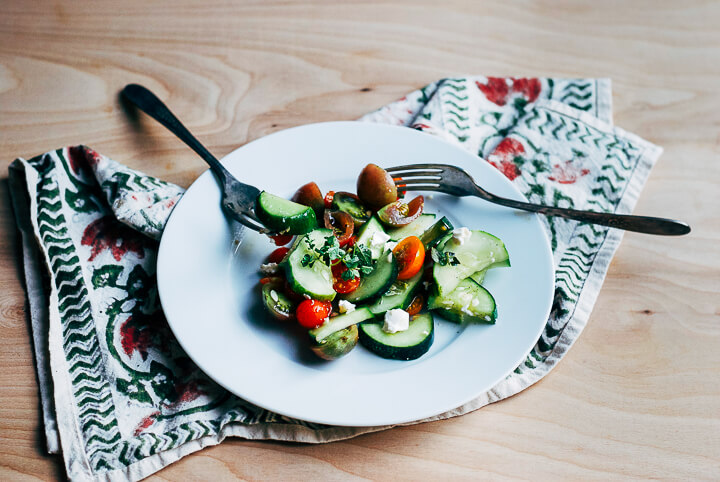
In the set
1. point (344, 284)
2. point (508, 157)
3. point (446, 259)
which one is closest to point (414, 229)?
point (446, 259)

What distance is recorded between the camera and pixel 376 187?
177 cm

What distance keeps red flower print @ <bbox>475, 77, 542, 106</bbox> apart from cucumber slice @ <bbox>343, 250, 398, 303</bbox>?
3.15ft

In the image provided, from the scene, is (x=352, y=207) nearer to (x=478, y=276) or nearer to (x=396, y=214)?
(x=396, y=214)

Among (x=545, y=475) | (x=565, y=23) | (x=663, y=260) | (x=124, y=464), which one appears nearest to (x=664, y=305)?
(x=663, y=260)

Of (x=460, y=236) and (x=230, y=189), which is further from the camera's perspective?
(x=230, y=189)

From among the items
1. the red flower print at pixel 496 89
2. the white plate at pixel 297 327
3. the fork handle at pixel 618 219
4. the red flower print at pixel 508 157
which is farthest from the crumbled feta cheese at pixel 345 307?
the red flower print at pixel 496 89

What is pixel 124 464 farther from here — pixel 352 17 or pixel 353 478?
pixel 352 17

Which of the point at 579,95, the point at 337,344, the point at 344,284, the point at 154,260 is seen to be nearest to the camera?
the point at 337,344

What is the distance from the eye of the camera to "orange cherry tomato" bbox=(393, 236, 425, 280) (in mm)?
1628

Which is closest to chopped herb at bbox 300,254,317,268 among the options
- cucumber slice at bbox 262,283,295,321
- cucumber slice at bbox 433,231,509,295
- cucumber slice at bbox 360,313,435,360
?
cucumber slice at bbox 262,283,295,321

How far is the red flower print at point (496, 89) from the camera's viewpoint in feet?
7.42

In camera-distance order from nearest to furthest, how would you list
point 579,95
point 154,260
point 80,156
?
point 154,260
point 80,156
point 579,95

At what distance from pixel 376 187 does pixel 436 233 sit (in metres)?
0.22

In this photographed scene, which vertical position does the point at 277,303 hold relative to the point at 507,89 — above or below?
below
